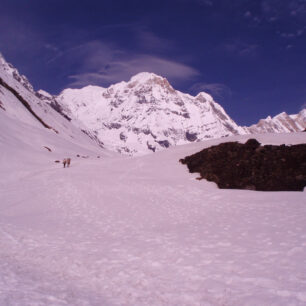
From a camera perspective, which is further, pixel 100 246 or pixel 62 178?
pixel 62 178

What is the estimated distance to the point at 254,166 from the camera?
21.7 metres

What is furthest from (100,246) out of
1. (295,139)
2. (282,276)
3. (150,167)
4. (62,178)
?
(295,139)

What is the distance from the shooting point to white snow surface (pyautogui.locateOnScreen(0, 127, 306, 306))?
6176mm

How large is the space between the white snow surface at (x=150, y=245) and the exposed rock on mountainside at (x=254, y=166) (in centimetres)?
186

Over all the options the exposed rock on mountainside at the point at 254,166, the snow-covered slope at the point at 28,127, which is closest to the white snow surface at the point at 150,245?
the exposed rock on mountainside at the point at 254,166

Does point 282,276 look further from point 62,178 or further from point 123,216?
point 62,178

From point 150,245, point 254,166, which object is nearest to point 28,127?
point 254,166

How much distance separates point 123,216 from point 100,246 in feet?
14.2

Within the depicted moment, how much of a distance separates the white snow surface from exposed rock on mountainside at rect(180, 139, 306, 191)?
6.11 feet

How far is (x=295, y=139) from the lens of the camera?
27.0 m

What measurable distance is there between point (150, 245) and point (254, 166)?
14.3m

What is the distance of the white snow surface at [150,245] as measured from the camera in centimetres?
618

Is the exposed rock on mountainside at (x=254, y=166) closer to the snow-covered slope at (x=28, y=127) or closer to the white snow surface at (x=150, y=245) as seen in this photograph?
the white snow surface at (x=150, y=245)

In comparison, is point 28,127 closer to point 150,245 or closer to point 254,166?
point 254,166
